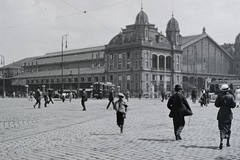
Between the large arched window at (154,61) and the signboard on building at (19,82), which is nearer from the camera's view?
the large arched window at (154,61)

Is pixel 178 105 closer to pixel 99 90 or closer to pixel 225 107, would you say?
pixel 225 107

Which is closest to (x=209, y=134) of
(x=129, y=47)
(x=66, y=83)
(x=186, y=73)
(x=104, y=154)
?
(x=104, y=154)

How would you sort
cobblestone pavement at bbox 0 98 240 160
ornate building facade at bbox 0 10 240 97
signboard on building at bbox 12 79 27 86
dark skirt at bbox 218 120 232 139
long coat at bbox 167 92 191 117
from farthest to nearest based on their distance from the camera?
signboard on building at bbox 12 79 27 86
ornate building facade at bbox 0 10 240 97
long coat at bbox 167 92 191 117
dark skirt at bbox 218 120 232 139
cobblestone pavement at bbox 0 98 240 160

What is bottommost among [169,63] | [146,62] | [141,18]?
[146,62]

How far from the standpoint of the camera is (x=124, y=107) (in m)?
10.8

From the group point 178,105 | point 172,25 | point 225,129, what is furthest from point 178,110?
point 172,25

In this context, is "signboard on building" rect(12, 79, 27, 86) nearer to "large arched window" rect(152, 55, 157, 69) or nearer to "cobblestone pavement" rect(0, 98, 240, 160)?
"large arched window" rect(152, 55, 157, 69)

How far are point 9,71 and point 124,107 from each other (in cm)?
11043

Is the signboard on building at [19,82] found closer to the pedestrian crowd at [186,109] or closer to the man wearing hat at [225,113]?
the pedestrian crowd at [186,109]

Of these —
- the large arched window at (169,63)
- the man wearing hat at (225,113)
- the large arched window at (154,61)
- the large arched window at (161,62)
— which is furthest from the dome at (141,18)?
the man wearing hat at (225,113)

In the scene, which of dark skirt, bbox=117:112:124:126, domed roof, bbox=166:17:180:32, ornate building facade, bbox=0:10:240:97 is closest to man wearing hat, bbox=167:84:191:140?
dark skirt, bbox=117:112:124:126

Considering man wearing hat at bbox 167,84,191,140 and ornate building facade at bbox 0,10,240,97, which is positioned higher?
ornate building facade at bbox 0,10,240,97

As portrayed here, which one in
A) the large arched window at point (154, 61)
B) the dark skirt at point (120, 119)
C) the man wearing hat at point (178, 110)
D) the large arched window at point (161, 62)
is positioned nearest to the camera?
the man wearing hat at point (178, 110)

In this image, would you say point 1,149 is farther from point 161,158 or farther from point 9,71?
point 9,71
